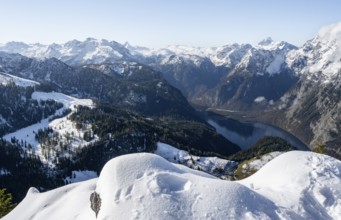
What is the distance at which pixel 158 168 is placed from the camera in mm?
45875

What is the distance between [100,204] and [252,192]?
16630mm

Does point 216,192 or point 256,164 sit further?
point 256,164

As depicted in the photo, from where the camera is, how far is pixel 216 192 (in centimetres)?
4094

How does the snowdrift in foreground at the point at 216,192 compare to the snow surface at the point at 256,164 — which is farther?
the snow surface at the point at 256,164

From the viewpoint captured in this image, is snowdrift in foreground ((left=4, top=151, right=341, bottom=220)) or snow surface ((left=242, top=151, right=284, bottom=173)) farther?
snow surface ((left=242, top=151, right=284, bottom=173))

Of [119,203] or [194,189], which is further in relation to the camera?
[194,189]

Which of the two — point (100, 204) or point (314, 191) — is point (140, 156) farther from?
point (314, 191)

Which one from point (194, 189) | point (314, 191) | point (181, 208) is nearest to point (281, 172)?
point (314, 191)

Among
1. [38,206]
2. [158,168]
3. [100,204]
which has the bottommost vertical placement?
[38,206]

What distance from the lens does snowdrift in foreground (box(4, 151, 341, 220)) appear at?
38500 millimetres

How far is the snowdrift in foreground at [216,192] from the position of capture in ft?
126

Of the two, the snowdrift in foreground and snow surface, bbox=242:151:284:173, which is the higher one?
the snowdrift in foreground

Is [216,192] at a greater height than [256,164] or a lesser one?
greater

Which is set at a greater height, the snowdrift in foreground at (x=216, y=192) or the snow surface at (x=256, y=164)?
the snowdrift in foreground at (x=216, y=192)
